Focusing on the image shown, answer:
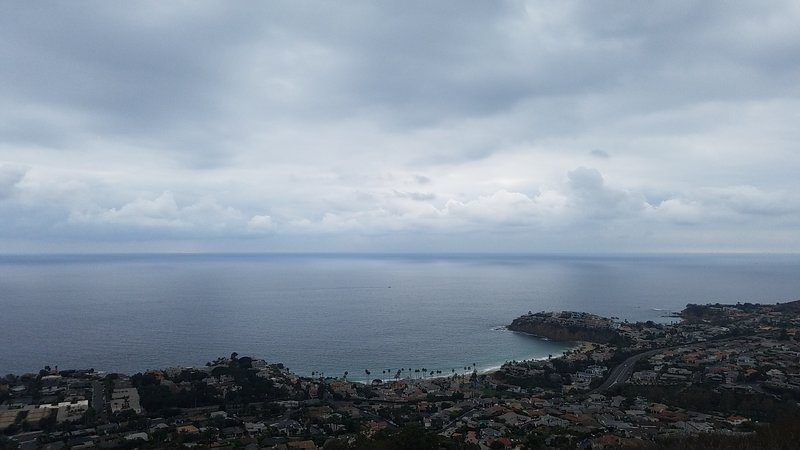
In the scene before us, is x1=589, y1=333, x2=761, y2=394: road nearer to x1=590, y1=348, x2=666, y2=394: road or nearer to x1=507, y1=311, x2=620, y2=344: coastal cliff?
x1=590, y1=348, x2=666, y2=394: road

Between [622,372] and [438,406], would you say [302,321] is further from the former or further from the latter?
[622,372]

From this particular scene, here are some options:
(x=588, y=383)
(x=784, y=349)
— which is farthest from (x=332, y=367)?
(x=784, y=349)

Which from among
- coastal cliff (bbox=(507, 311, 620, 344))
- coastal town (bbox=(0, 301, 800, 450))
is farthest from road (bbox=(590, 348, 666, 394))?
coastal cliff (bbox=(507, 311, 620, 344))

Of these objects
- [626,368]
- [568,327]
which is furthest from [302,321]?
[626,368]

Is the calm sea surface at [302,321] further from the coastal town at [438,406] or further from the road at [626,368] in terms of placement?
the road at [626,368]

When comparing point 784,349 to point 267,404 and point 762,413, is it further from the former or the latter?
point 267,404
